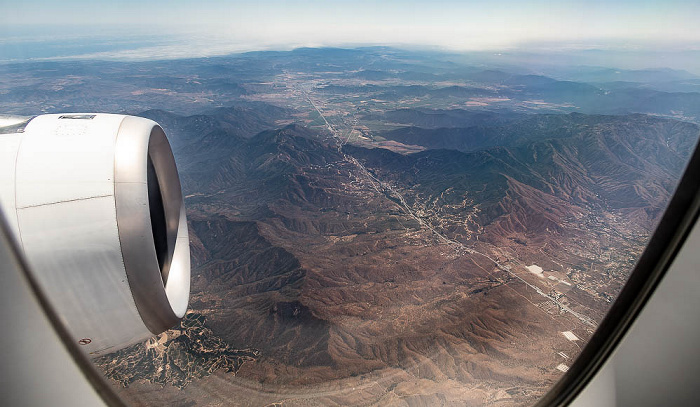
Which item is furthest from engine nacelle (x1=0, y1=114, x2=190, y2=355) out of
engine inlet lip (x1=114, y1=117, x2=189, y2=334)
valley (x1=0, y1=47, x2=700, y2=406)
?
valley (x1=0, y1=47, x2=700, y2=406)

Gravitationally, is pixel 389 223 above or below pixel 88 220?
below

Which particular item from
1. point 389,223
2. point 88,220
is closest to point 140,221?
point 88,220

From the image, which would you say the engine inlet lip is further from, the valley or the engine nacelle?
the valley

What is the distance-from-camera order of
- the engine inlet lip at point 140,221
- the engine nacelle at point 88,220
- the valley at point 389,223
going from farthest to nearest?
1. the valley at point 389,223
2. the engine inlet lip at point 140,221
3. the engine nacelle at point 88,220

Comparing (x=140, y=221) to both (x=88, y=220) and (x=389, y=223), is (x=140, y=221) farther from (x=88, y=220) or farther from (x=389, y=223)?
(x=389, y=223)

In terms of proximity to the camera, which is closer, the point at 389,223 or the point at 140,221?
the point at 140,221

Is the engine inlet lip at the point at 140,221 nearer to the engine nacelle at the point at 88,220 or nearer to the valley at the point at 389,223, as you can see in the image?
the engine nacelle at the point at 88,220

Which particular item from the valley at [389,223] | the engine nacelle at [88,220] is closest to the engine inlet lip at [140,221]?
the engine nacelle at [88,220]

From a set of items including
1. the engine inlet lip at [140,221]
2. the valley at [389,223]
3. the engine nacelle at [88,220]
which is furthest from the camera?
the valley at [389,223]

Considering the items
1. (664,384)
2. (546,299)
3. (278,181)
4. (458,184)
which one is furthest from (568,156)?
(664,384)
